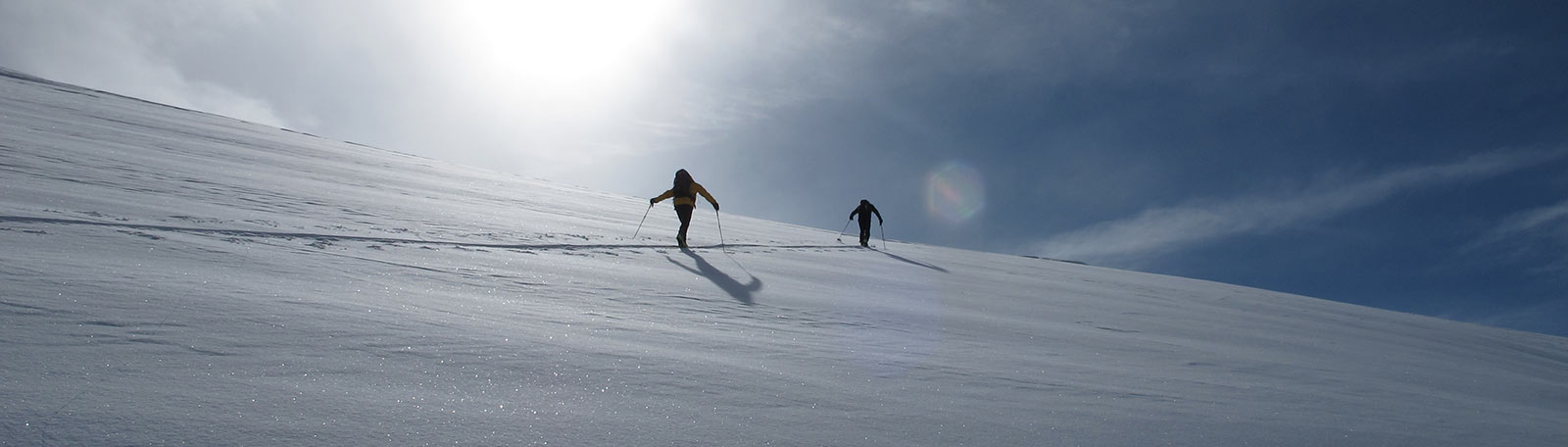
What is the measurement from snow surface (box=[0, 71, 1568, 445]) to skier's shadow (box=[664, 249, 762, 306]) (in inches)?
2.6

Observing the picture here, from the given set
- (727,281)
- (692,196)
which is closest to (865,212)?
(692,196)

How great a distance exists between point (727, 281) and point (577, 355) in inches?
147

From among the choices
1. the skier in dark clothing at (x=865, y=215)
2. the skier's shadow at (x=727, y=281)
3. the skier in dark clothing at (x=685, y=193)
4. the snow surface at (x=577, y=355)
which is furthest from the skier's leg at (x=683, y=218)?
the skier in dark clothing at (x=865, y=215)

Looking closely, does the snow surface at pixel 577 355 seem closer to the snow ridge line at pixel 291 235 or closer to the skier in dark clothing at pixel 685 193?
the snow ridge line at pixel 291 235

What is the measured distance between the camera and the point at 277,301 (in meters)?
3.04

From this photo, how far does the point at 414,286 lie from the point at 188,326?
1674mm

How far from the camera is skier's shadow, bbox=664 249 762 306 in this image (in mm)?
5639

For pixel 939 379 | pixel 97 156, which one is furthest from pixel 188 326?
pixel 97 156

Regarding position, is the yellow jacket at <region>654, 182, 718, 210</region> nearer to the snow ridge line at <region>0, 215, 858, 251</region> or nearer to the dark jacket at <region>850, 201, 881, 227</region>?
the snow ridge line at <region>0, 215, 858, 251</region>

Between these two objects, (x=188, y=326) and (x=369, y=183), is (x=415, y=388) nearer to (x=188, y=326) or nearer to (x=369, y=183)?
(x=188, y=326)

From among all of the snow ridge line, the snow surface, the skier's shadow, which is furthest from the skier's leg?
the snow surface

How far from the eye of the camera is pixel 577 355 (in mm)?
2826

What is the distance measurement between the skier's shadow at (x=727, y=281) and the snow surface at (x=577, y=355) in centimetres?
6

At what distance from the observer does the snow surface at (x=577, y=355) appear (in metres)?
1.91
